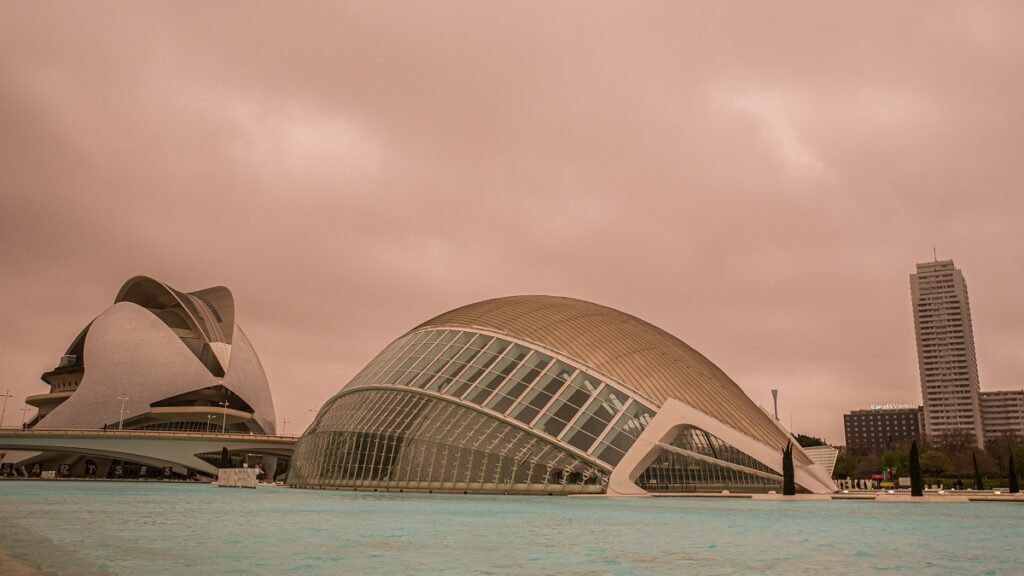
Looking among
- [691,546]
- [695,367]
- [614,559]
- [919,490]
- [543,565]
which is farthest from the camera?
[695,367]

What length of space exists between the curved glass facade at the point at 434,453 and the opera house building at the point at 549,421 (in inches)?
2.4

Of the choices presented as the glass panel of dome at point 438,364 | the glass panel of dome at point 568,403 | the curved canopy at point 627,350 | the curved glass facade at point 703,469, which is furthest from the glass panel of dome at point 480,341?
the curved glass facade at point 703,469

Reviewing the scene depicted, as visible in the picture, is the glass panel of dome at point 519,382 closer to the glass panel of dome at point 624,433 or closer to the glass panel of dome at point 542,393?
the glass panel of dome at point 542,393

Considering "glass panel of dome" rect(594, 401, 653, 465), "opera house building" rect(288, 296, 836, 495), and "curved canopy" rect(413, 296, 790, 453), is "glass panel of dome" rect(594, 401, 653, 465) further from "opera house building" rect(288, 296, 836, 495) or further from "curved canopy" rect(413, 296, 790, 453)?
"curved canopy" rect(413, 296, 790, 453)

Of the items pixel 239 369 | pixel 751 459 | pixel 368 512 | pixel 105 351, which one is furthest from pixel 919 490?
pixel 105 351

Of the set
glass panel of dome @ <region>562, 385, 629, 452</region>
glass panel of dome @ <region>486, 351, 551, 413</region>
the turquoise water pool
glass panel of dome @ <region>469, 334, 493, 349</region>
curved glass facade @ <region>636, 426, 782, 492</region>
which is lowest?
the turquoise water pool

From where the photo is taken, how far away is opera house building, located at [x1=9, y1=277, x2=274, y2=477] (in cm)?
10138

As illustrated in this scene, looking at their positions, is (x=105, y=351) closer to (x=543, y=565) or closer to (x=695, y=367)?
(x=695, y=367)

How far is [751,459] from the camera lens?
37000 millimetres

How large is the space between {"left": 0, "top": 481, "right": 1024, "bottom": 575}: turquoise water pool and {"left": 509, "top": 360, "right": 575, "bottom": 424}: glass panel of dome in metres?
13.6

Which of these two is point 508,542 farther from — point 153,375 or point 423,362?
point 153,375

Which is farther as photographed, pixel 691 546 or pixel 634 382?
pixel 634 382

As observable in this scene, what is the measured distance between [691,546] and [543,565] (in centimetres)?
387

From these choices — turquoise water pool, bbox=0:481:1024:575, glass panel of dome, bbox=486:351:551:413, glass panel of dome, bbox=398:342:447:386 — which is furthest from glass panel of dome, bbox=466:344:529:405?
turquoise water pool, bbox=0:481:1024:575
